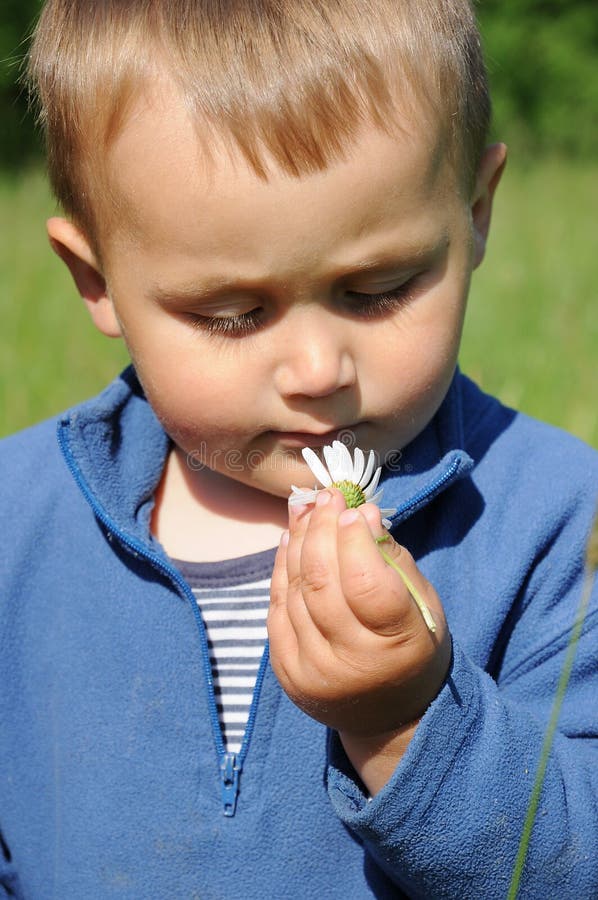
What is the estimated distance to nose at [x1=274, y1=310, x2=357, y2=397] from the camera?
5.27 feet

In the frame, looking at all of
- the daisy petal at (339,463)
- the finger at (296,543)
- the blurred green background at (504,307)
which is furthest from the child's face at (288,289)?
the blurred green background at (504,307)

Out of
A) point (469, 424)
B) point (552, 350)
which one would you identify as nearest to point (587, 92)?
point (552, 350)

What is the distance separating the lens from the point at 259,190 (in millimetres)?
1546

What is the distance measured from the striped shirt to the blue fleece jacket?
4 centimetres

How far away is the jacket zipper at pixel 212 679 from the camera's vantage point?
178cm

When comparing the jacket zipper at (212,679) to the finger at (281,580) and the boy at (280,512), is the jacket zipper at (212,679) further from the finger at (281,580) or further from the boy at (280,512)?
the finger at (281,580)

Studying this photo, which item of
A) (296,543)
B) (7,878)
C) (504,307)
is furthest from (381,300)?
(504,307)

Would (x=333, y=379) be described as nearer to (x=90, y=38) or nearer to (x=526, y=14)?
(x=90, y=38)

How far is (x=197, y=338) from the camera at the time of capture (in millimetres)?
1709

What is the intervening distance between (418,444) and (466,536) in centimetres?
17

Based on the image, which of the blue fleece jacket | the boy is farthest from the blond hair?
the blue fleece jacket

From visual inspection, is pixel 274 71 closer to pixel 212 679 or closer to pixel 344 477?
pixel 344 477

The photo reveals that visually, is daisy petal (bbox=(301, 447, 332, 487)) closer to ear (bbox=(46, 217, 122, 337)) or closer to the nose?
the nose

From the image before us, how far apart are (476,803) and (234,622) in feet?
1.72
